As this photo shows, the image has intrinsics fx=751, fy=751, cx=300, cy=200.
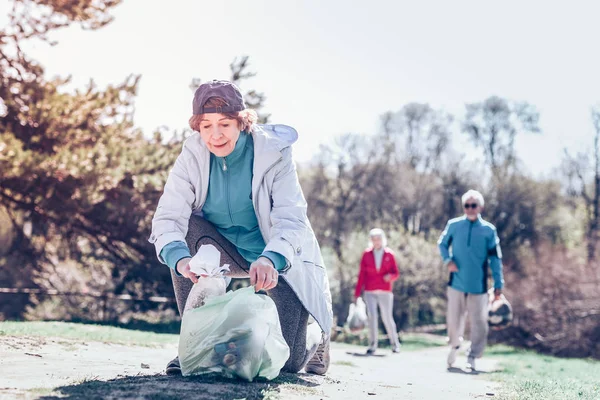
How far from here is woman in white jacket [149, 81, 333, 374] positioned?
14.0ft

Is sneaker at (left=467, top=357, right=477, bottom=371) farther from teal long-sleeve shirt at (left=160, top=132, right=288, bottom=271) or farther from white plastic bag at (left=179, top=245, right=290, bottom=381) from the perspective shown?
white plastic bag at (left=179, top=245, right=290, bottom=381)

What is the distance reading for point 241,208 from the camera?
4492 mm

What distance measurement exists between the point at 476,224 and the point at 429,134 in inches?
1483

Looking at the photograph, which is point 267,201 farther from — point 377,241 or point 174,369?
→ point 377,241

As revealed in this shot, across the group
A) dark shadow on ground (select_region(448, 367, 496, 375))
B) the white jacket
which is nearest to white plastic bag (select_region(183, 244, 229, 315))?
the white jacket

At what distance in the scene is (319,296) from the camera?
458 cm

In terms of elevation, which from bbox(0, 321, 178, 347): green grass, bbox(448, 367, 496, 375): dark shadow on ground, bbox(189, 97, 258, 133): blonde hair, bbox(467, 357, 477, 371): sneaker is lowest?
bbox(448, 367, 496, 375): dark shadow on ground

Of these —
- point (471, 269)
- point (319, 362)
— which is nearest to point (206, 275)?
point (319, 362)

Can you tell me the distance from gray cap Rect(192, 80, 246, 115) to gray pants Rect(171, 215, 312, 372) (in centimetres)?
71

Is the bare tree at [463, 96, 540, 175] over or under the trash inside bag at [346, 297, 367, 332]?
over

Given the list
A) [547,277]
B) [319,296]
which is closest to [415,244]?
[547,277]

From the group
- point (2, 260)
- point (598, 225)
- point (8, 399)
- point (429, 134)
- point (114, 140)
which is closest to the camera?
point (8, 399)

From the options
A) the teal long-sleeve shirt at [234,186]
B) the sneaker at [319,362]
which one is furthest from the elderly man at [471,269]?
the teal long-sleeve shirt at [234,186]

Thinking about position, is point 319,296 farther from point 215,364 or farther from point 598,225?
point 598,225
